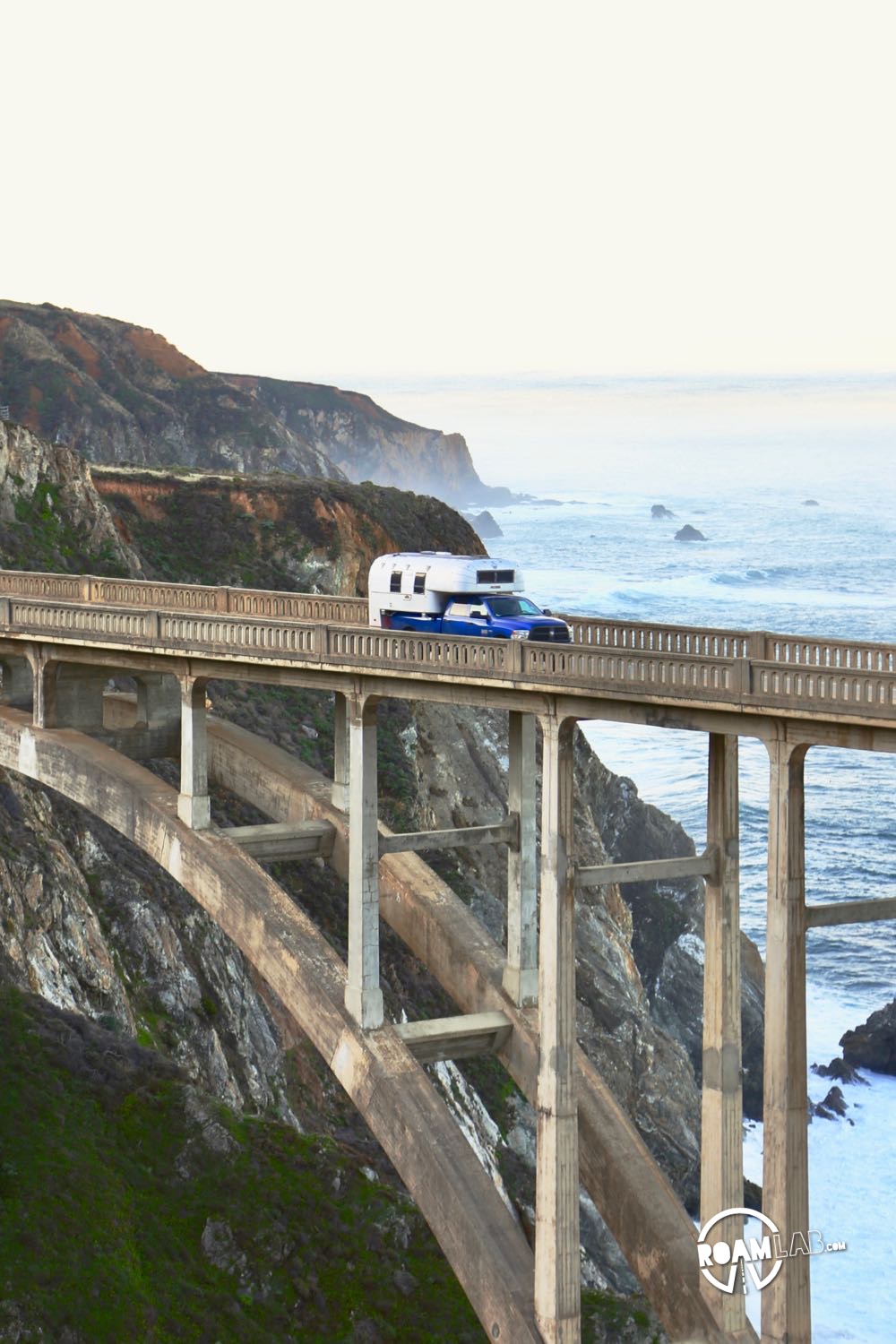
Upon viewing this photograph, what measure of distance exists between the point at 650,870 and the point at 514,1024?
21.9ft

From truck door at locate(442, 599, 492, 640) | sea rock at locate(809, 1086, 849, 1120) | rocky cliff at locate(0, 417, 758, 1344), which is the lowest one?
sea rock at locate(809, 1086, 849, 1120)

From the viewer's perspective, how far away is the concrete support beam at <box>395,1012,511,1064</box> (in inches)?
1286

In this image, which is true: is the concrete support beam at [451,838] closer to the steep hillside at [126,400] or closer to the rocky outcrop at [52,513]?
the rocky outcrop at [52,513]

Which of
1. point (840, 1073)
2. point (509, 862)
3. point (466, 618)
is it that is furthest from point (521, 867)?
point (840, 1073)

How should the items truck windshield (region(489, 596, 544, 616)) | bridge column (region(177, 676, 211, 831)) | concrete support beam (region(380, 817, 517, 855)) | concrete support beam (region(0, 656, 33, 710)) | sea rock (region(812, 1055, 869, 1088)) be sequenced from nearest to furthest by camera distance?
truck windshield (region(489, 596, 544, 616)) < concrete support beam (region(380, 817, 517, 855)) < bridge column (region(177, 676, 211, 831)) < concrete support beam (region(0, 656, 33, 710)) < sea rock (region(812, 1055, 869, 1088))

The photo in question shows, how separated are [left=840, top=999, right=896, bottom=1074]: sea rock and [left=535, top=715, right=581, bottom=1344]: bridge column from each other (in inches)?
1644

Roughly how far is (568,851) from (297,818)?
1113 centimetres

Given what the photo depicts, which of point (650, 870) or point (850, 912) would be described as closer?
point (850, 912)

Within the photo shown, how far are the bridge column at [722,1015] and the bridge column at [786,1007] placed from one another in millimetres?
2439

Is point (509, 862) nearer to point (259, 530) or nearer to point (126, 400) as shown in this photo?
point (259, 530)

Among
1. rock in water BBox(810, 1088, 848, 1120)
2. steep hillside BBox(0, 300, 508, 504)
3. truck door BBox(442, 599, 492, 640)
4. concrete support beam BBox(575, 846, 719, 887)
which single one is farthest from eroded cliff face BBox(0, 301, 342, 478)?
concrete support beam BBox(575, 846, 719, 887)

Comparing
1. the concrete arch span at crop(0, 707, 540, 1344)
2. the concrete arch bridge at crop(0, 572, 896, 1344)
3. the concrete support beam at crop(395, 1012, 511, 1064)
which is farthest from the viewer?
the concrete support beam at crop(395, 1012, 511, 1064)

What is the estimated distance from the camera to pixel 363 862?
Answer: 31312 millimetres

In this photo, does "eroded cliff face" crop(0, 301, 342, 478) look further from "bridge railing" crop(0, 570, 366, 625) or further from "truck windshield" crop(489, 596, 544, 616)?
"truck windshield" crop(489, 596, 544, 616)
